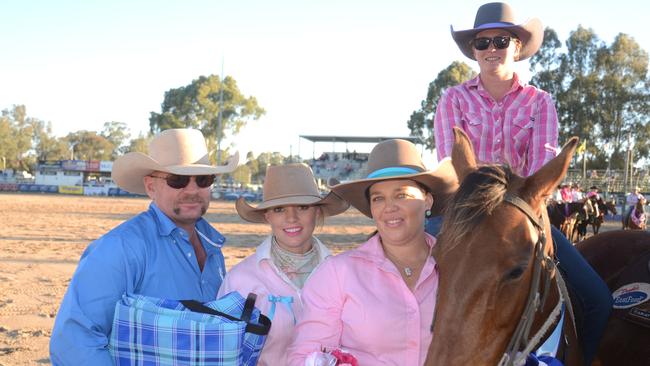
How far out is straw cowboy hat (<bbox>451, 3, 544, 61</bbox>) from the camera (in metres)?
3.01

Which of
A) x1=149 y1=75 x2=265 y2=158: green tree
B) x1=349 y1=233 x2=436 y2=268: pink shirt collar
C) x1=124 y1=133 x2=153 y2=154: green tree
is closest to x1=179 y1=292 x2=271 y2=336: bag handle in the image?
x1=349 y1=233 x2=436 y2=268: pink shirt collar

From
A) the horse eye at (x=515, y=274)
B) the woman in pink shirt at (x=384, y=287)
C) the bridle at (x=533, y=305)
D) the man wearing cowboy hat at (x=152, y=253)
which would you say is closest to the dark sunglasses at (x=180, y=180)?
the man wearing cowboy hat at (x=152, y=253)

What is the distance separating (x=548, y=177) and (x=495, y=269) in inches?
19.2

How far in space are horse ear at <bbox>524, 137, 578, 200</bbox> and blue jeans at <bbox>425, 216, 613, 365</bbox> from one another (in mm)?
762

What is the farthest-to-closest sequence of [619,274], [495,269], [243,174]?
[243,174] → [619,274] → [495,269]

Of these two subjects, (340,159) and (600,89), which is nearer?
(600,89)

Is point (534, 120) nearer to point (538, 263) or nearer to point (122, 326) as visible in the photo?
point (538, 263)

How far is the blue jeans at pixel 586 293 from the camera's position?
2691 millimetres

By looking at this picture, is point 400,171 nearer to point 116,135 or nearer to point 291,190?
point 291,190

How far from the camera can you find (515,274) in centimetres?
180

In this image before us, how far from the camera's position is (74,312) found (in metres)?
2.47

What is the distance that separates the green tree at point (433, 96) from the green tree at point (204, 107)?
68.3 feet

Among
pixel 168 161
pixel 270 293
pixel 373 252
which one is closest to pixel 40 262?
pixel 168 161

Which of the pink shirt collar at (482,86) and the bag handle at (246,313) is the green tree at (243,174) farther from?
the bag handle at (246,313)
